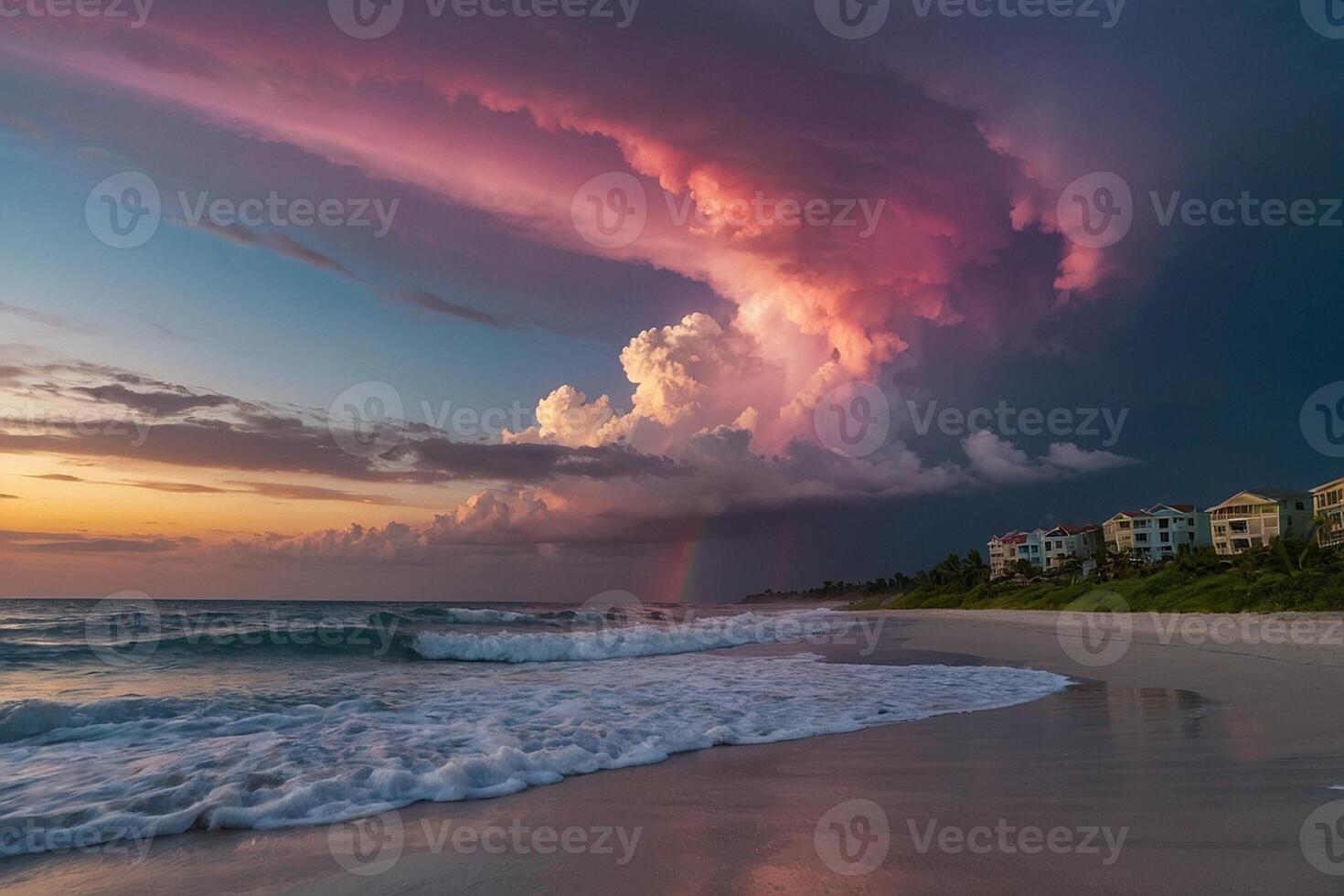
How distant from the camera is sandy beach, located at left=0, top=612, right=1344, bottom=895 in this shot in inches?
181

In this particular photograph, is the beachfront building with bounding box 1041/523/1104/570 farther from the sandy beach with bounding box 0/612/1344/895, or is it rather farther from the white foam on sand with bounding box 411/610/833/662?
the sandy beach with bounding box 0/612/1344/895

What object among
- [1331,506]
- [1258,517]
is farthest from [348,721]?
[1258,517]

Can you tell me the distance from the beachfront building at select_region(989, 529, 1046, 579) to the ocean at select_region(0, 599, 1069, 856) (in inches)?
3859

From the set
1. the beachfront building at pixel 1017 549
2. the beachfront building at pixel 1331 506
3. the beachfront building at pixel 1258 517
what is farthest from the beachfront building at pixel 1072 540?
the beachfront building at pixel 1331 506

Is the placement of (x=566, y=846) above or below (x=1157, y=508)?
below

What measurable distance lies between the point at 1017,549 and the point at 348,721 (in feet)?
392

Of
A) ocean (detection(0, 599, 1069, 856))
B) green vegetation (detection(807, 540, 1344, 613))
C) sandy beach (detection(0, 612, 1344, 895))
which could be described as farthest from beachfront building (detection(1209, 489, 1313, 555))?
sandy beach (detection(0, 612, 1344, 895))

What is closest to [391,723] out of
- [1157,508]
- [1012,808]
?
[1012,808]

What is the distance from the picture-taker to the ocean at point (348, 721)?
685cm

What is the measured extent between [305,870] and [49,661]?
21.0 m

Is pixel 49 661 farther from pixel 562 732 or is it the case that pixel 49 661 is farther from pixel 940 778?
pixel 940 778

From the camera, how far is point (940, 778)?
710 centimetres

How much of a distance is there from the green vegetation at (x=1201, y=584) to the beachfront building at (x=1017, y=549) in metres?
33.9

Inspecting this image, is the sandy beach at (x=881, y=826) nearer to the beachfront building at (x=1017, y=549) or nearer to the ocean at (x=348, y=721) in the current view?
the ocean at (x=348, y=721)
